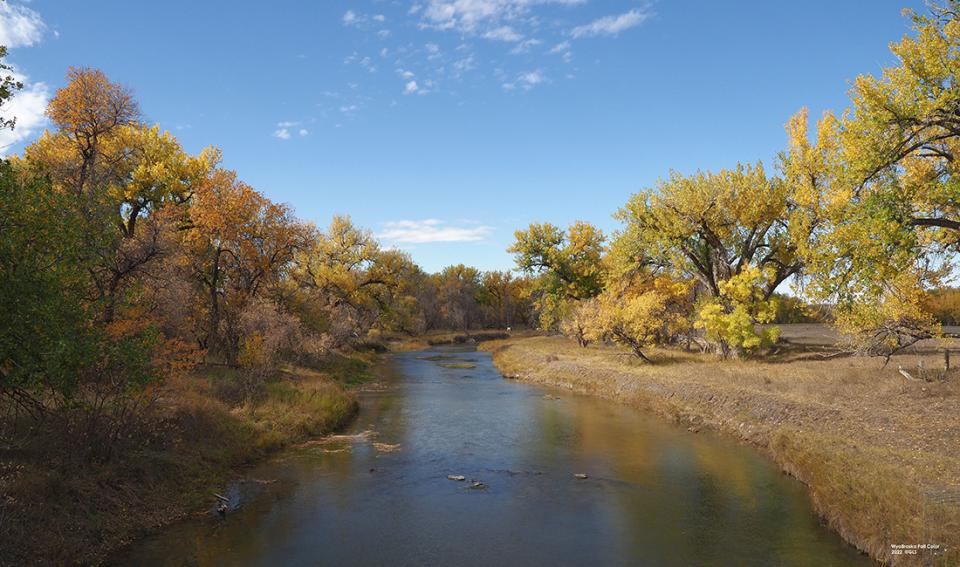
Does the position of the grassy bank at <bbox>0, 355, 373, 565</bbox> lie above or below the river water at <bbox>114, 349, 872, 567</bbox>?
above

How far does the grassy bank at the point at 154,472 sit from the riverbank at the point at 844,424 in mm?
18118

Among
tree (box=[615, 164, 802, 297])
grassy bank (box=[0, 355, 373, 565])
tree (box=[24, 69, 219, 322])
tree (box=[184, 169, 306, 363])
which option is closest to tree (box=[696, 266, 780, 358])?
tree (box=[615, 164, 802, 297])

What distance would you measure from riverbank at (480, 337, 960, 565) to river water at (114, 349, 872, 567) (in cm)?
93

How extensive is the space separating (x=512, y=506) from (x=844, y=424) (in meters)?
13.5

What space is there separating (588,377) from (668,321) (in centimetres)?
1015

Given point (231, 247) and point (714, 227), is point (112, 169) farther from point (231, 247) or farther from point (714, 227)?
point (714, 227)

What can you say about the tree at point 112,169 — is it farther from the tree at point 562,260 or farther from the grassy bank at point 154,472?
the tree at point 562,260

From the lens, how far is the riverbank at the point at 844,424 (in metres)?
13.0

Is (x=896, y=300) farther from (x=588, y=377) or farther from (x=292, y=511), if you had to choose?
(x=292, y=511)

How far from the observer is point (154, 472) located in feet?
54.5

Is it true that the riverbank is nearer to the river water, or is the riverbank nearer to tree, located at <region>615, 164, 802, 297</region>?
the river water

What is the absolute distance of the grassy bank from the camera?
39.9ft

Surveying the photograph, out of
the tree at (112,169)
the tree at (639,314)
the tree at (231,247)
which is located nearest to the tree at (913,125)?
the tree at (639,314)

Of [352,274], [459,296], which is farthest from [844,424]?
[459,296]
